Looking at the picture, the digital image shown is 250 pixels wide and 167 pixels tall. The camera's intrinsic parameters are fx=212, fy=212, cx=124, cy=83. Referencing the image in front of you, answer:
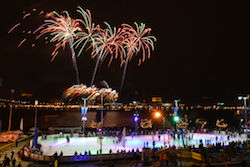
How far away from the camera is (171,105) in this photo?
466 ft

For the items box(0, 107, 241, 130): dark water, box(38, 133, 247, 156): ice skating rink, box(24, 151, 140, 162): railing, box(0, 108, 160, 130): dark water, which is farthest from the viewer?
box(0, 108, 160, 130): dark water

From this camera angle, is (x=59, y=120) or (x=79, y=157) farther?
(x=59, y=120)

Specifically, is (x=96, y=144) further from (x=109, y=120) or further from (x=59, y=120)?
(x=109, y=120)

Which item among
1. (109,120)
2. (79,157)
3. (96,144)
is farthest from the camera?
(109,120)

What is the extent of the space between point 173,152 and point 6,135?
2809 centimetres

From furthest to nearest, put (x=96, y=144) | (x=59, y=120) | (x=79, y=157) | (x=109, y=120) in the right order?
(x=109, y=120) < (x=59, y=120) < (x=96, y=144) < (x=79, y=157)

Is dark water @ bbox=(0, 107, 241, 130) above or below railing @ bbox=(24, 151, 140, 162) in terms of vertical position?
above

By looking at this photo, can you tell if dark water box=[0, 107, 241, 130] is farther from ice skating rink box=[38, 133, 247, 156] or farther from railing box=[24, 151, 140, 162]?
railing box=[24, 151, 140, 162]

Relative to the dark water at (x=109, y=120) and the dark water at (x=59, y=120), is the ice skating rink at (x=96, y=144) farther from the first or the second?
the dark water at (x=59, y=120)

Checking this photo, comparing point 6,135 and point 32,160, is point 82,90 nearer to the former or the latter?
point 6,135

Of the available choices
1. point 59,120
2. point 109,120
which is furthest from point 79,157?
point 109,120

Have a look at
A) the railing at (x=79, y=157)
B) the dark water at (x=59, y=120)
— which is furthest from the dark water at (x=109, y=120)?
the railing at (x=79, y=157)

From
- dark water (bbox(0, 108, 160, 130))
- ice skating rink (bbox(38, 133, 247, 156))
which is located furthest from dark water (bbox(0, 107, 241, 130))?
ice skating rink (bbox(38, 133, 247, 156))

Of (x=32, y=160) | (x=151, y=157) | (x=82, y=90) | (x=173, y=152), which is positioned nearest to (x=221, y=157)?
(x=173, y=152)
